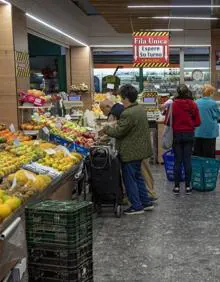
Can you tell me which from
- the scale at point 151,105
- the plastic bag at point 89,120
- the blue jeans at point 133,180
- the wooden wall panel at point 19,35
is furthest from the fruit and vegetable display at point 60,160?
the scale at point 151,105

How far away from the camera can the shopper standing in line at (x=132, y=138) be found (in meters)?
5.64

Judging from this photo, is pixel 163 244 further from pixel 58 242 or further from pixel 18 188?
pixel 58 242

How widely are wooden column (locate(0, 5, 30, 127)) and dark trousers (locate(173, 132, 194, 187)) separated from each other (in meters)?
2.31

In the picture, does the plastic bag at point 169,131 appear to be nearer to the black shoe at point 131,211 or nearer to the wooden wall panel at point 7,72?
the black shoe at point 131,211

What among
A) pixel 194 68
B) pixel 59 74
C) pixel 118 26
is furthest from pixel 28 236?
pixel 194 68

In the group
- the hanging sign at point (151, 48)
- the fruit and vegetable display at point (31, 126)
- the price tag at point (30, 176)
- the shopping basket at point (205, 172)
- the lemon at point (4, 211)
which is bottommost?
the shopping basket at point (205, 172)

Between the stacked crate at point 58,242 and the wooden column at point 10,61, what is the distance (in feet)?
10.7

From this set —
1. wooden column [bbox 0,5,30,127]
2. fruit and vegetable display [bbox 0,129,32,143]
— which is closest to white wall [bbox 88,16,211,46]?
wooden column [bbox 0,5,30,127]

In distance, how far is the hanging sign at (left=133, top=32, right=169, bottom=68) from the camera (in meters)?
10.6

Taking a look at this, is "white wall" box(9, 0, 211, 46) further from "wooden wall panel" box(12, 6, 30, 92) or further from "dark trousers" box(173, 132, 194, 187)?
"dark trousers" box(173, 132, 194, 187)

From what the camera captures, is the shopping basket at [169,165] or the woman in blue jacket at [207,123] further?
the shopping basket at [169,165]

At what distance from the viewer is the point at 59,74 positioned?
42.6 ft

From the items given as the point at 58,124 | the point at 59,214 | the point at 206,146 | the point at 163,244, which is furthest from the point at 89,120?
the point at 59,214

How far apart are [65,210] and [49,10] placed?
20.0 ft
